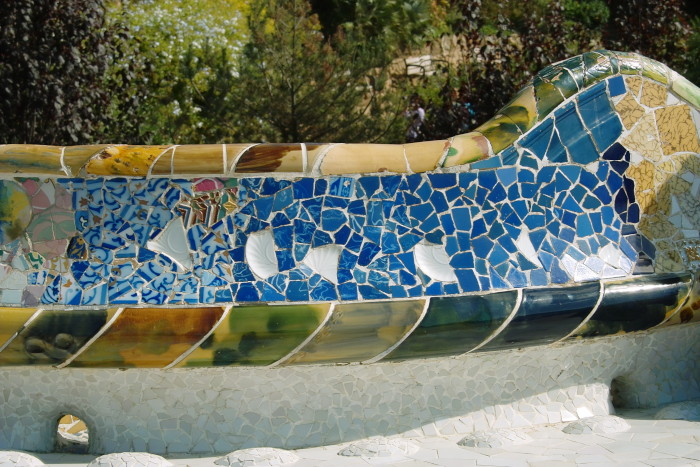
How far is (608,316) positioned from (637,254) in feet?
1.50

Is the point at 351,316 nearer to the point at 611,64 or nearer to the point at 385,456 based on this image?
the point at 385,456

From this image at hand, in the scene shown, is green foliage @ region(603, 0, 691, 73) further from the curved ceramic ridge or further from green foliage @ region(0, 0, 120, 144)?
green foliage @ region(0, 0, 120, 144)

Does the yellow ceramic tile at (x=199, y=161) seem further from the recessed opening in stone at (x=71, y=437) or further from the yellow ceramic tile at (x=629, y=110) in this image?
the yellow ceramic tile at (x=629, y=110)

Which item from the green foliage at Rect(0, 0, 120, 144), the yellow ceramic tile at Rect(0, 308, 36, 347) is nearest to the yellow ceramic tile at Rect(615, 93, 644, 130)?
the yellow ceramic tile at Rect(0, 308, 36, 347)

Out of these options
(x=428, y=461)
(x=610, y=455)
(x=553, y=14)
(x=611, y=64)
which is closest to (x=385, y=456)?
(x=428, y=461)

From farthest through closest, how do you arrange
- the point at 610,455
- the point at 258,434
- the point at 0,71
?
1. the point at 0,71
2. the point at 258,434
3. the point at 610,455

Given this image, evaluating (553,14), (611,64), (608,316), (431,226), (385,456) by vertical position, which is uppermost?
(553,14)

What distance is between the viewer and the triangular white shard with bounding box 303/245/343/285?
4.46 m

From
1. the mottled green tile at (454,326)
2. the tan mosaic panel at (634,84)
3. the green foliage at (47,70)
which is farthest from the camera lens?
the green foliage at (47,70)

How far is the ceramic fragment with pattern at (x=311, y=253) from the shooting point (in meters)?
4.25

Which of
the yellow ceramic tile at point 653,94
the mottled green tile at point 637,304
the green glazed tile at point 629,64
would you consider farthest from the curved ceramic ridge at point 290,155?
the mottled green tile at point 637,304

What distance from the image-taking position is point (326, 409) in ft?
14.6

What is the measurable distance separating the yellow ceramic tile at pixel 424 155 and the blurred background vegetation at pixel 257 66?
3714 millimetres

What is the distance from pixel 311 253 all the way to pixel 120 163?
946 mm
